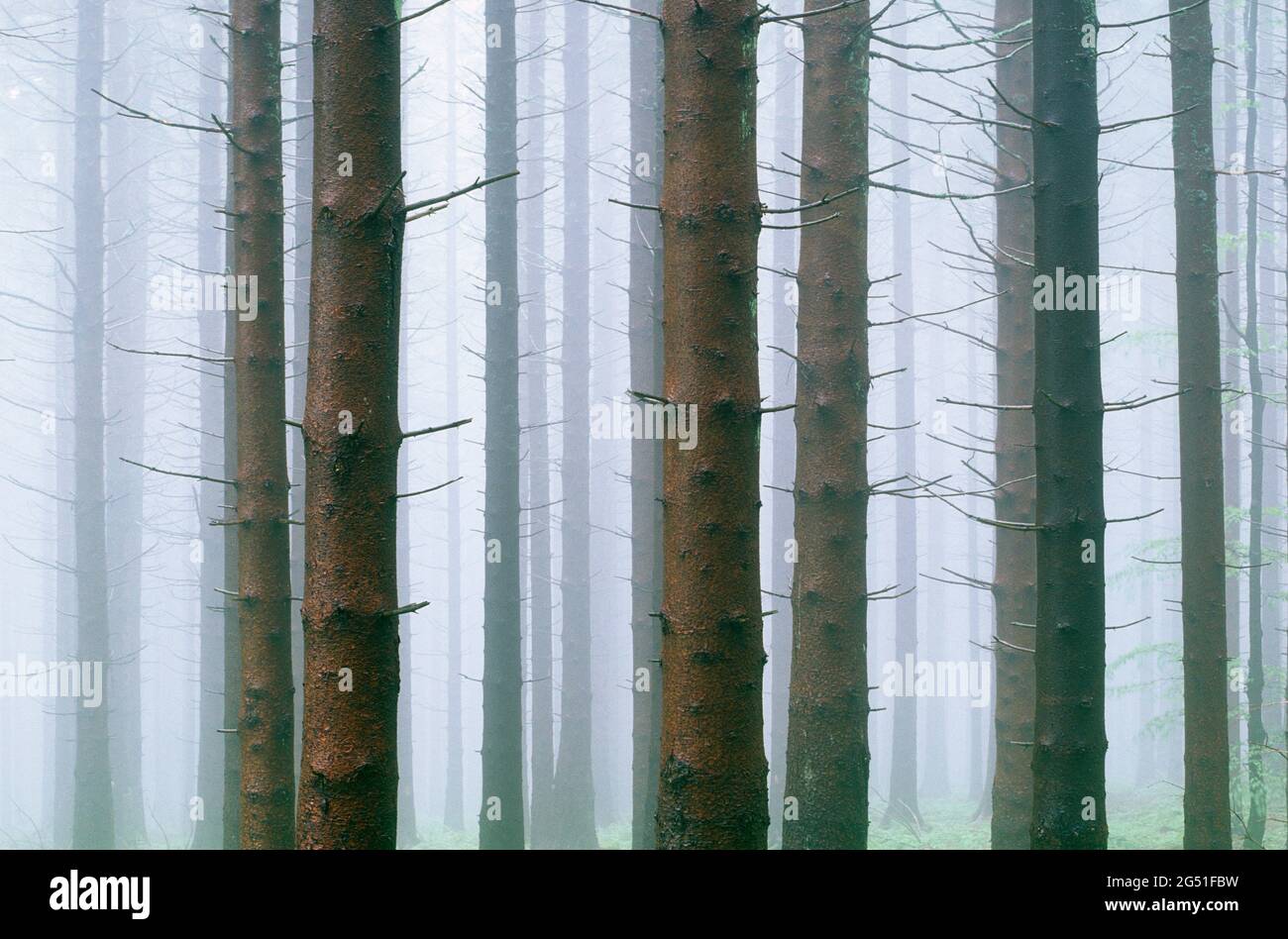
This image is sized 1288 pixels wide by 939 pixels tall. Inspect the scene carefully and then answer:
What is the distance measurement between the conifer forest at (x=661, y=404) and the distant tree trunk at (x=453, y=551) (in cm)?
22

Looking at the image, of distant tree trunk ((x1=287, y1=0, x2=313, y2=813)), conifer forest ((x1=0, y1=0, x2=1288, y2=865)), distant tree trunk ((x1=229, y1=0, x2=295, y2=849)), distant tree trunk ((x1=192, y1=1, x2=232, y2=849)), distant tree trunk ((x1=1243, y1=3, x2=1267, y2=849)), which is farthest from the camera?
distant tree trunk ((x1=192, y1=1, x2=232, y2=849))

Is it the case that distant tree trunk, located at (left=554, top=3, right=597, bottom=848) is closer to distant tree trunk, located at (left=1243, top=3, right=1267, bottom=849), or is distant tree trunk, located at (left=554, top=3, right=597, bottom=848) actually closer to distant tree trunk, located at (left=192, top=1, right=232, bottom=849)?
distant tree trunk, located at (left=192, top=1, right=232, bottom=849)

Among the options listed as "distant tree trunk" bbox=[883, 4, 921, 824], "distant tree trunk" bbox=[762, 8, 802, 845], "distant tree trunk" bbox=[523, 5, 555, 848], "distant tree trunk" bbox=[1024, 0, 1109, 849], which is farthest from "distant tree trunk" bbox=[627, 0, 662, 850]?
"distant tree trunk" bbox=[1024, 0, 1109, 849]

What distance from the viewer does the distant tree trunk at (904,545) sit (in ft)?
65.4

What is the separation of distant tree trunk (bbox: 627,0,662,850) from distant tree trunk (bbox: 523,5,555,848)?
1388mm

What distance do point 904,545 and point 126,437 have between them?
672 inches

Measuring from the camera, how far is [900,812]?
63.8ft

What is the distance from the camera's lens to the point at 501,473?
12484mm

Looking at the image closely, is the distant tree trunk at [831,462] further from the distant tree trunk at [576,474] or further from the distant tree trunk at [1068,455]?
the distant tree trunk at [576,474]

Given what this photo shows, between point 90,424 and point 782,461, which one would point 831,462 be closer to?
point 782,461

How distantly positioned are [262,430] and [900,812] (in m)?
15.6

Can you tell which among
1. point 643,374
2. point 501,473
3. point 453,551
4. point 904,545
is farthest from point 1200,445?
point 453,551

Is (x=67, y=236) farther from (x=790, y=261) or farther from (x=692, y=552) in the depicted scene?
(x=692, y=552)

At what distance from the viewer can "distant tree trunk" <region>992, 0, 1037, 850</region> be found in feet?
34.4
